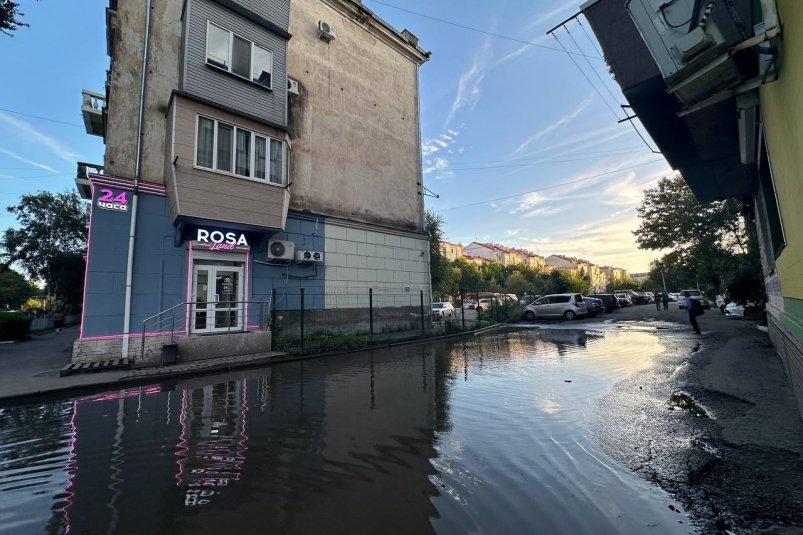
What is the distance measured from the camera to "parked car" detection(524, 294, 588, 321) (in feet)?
79.8

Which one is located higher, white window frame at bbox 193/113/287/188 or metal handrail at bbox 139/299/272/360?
white window frame at bbox 193/113/287/188

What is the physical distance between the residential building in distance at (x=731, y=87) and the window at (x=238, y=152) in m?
9.68

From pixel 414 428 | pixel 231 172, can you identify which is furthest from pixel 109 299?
pixel 414 428

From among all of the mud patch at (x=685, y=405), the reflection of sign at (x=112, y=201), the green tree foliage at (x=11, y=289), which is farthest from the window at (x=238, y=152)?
the green tree foliage at (x=11, y=289)

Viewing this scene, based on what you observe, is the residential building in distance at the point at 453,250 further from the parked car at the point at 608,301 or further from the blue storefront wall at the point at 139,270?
the blue storefront wall at the point at 139,270

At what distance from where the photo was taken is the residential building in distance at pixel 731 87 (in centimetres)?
305

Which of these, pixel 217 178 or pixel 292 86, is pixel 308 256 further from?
pixel 292 86

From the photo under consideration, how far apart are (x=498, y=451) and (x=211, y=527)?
2.63 m

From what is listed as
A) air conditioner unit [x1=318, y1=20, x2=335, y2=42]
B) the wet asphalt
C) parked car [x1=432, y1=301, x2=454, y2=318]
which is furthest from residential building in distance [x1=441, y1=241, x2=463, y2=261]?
the wet asphalt

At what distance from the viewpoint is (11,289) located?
3631 cm

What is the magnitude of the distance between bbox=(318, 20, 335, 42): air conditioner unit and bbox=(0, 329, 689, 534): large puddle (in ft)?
49.4

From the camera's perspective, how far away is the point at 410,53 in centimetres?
1953

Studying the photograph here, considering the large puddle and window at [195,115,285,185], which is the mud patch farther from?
window at [195,115,285,185]

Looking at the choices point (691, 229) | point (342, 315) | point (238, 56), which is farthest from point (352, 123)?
point (691, 229)
